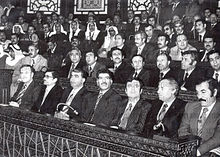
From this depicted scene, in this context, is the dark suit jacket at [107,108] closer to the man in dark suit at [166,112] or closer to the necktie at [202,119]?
the man in dark suit at [166,112]

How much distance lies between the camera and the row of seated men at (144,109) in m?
3.61

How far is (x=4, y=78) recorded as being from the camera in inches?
280

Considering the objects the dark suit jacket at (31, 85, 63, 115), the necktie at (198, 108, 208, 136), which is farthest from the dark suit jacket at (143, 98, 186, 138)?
the dark suit jacket at (31, 85, 63, 115)

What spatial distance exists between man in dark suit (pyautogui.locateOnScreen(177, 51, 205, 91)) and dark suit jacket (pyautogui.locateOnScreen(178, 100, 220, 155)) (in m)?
1.38

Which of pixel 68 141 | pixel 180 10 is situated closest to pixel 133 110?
pixel 68 141

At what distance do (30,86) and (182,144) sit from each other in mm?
3348

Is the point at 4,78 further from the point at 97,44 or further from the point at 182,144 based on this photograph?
the point at 182,144

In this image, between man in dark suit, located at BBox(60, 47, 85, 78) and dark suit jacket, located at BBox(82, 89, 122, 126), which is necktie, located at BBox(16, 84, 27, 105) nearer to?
man in dark suit, located at BBox(60, 47, 85, 78)

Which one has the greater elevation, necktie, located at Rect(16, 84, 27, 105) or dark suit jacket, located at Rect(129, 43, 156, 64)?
dark suit jacket, located at Rect(129, 43, 156, 64)

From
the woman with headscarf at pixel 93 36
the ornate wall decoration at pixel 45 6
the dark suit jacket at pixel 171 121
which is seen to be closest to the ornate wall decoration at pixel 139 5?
the woman with headscarf at pixel 93 36

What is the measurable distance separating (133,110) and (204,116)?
857 millimetres

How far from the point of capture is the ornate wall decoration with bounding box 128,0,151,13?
9.94m

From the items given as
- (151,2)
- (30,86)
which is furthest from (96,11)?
(30,86)

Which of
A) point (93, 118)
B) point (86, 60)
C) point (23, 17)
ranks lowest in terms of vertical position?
point (93, 118)
